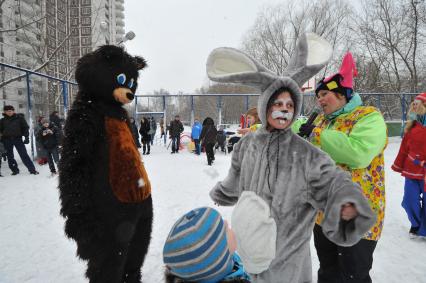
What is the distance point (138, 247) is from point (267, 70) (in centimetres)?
173

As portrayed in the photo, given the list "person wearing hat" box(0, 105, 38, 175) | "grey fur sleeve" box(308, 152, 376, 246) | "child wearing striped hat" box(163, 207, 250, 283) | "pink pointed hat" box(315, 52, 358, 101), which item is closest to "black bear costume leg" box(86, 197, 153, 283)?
"child wearing striped hat" box(163, 207, 250, 283)

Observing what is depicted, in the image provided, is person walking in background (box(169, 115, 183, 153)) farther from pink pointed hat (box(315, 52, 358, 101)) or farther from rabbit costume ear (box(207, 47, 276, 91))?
rabbit costume ear (box(207, 47, 276, 91))

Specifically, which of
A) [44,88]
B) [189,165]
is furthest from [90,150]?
[44,88]

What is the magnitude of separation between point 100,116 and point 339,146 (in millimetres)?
1677

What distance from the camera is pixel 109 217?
6.41 feet

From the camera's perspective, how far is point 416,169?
12.1 feet

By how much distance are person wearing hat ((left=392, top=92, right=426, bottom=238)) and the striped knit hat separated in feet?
11.8

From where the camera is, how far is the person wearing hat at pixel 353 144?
69.1 inches

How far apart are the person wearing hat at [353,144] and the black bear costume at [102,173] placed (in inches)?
52.2

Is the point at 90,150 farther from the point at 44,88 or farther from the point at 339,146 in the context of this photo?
the point at 44,88

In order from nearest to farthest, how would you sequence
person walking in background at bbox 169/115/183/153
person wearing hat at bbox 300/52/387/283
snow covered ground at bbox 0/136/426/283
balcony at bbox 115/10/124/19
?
person wearing hat at bbox 300/52/387/283 < snow covered ground at bbox 0/136/426/283 < person walking in background at bbox 169/115/183/153 < balcony at bbox 115/10/124/19

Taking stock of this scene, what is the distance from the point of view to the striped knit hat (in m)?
1.08

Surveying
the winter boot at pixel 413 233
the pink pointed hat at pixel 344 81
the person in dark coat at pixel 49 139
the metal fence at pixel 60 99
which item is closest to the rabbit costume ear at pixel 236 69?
the pink pointed hat at pixel 344 81

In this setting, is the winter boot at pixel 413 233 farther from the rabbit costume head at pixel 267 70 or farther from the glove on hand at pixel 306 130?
the rabbit costume head at pixel 267 70
